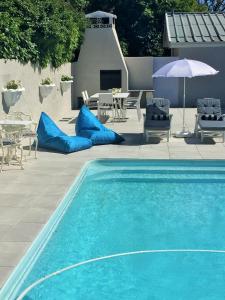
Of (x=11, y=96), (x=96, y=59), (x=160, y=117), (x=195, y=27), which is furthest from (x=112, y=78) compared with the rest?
(x=11, y=96)

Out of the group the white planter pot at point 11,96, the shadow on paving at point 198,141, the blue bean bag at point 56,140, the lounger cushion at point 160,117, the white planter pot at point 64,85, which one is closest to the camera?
the blue bean bag at point 56,140

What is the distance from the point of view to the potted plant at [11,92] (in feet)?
38.0

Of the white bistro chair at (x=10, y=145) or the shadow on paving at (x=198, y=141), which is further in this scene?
the shadow on paving at (x=198, y=141)

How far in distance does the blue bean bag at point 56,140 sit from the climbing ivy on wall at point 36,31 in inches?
85.5

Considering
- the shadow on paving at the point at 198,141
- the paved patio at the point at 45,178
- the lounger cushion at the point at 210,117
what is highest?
the lounger cushion at the point at 210,117

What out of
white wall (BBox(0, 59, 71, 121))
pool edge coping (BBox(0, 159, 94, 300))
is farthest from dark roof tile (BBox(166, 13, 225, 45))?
pool edge coping (BBox(0, 159, 94, 300))

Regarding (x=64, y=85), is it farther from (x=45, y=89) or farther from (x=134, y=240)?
(x=134, y=240)

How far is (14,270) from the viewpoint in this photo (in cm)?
488

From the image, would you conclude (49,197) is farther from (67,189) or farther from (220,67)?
(220,67)

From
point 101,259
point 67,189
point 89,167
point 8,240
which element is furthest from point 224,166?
point 8,240

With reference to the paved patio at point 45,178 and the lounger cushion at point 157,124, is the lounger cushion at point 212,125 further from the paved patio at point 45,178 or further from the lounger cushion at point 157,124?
the lounger cushion at point 157,124

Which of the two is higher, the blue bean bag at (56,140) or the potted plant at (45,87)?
the potted plant at (45,87)

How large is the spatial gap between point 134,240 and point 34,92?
9.03 meters

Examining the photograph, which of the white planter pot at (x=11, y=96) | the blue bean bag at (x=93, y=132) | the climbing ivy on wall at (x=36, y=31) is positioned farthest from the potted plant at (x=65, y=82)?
the white planter pot at (x=11, y=96)
